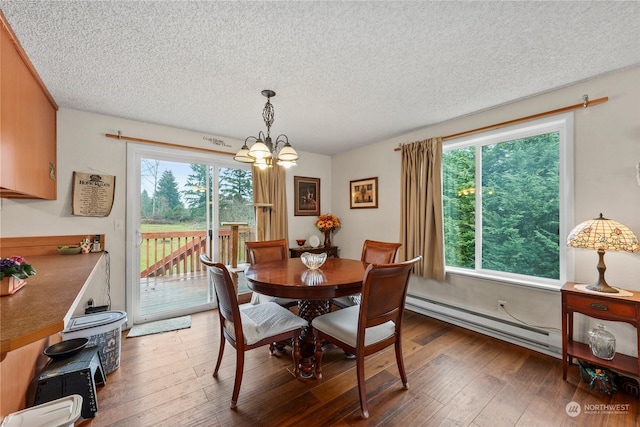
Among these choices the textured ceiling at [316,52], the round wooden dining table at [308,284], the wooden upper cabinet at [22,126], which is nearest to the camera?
the textured ceiling at [316,52]

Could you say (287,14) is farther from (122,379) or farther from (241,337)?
(122,379)

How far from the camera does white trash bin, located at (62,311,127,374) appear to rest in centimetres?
196

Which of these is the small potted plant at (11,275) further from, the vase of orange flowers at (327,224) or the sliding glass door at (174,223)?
the vase of orange flowers at (327,224)

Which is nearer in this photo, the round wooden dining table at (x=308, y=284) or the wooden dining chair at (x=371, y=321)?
the wooden dining chair at (x=371, y=321)

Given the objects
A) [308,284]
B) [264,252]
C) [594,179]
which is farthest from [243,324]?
[594,179]

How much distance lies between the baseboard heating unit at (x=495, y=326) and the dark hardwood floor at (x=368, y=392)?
0.30ft

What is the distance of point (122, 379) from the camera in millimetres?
1975

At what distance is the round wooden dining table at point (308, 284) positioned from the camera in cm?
177

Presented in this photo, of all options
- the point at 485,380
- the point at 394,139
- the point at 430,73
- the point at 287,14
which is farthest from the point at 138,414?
the point at 394,139

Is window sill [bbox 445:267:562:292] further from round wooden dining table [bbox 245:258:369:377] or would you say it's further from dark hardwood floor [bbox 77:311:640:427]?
round wooden dining table [bbox 245:258:369:377]

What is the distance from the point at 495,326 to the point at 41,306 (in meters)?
3.36

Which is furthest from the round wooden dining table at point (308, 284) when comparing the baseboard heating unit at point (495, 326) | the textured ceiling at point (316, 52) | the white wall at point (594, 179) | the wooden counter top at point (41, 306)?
the textured ceiling at point (316, 52)
